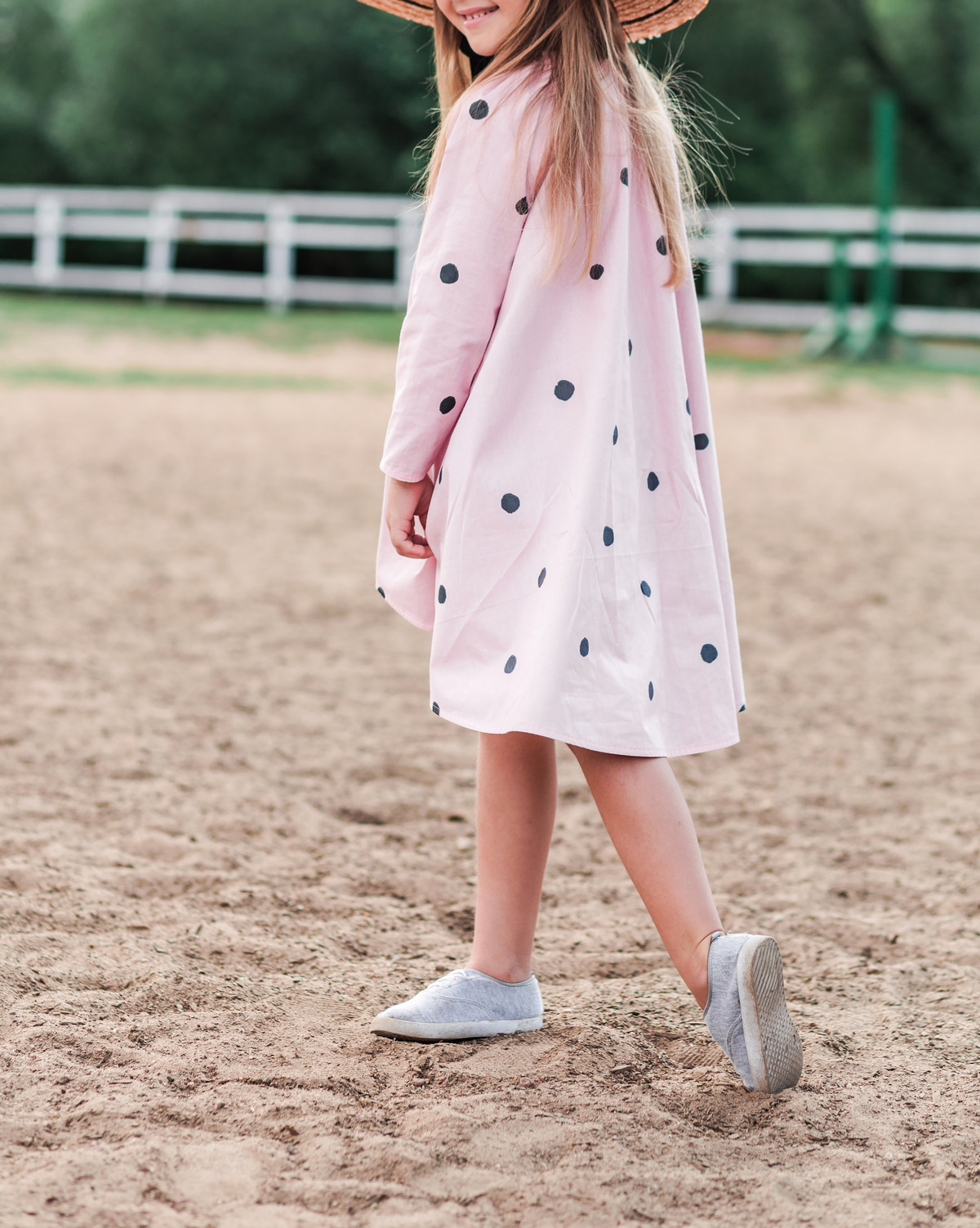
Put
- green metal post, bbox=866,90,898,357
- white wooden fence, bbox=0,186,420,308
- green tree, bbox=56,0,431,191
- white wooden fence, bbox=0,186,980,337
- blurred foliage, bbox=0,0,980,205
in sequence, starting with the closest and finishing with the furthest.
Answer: green metal post, bbox=866,90,898,357
white wooden fence, bbox=0,186,980,337
white wooden fence, bbox=0,186,420,308
blurred foliage, bbox=0,0,980,205
green tree, bbox=56,0,431,191

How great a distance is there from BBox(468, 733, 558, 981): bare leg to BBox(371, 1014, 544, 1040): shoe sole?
0.07 meters

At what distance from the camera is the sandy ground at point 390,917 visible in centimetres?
169

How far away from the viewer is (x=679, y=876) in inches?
73.6

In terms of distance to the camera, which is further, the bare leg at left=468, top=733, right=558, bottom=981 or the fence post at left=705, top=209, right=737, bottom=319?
the fence post at left=705, top=209, right=737, bottom=319

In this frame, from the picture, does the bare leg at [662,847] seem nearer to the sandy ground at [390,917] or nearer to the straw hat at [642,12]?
the sandy ground at [390,917]

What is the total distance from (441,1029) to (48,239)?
61.5 ft

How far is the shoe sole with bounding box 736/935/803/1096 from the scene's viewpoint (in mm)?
1813

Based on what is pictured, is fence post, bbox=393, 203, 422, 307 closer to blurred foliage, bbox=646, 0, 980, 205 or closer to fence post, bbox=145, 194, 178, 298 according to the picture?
fence post, bbox=145, 194, 178, 298

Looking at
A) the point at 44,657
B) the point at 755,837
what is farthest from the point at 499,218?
the point at 44,657

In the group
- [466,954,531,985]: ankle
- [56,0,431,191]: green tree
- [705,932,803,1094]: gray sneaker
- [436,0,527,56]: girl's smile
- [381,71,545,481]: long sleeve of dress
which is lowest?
[466,954,531,985]: ankle

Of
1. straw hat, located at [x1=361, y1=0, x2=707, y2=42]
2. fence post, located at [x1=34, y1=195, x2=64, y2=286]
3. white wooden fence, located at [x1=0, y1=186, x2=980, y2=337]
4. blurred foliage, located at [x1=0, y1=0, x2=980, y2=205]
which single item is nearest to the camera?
straw hat, located at [x1=361, y1=0, x2=707, y2=42]

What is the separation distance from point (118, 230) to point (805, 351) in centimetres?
1023

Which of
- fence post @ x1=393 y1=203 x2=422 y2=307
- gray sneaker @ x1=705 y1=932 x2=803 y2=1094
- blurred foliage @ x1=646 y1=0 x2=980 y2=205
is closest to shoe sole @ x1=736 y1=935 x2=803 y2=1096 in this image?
gray sneaker @ x1=705 y1=932 x2=803 y2=1094

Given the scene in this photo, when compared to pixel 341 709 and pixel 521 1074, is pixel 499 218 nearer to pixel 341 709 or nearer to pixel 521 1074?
pixel 521 1074
